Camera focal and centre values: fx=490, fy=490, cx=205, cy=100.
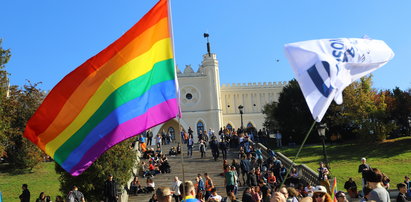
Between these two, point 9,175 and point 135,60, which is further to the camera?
point 9,175

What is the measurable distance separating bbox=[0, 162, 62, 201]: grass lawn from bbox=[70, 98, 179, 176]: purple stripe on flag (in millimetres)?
15743

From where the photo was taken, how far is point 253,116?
65.1 m

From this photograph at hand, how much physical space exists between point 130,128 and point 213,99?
54.8m

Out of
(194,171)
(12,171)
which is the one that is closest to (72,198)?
(194,171)

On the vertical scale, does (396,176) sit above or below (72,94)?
below

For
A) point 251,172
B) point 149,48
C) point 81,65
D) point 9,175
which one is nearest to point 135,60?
point 149,48

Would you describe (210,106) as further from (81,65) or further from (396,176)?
(81,65)

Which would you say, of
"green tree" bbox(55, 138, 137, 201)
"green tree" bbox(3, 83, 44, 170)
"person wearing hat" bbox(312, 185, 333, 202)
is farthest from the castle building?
"person wearing hat" bbox(312, 185, 333, 202)

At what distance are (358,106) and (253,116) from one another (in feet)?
94.4

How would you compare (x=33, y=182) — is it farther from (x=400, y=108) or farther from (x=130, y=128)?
(x=400, y=108)

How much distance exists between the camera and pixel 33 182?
26.2 m

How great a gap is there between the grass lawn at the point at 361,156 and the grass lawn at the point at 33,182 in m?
13.6

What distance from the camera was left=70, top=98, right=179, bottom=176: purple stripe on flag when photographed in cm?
695

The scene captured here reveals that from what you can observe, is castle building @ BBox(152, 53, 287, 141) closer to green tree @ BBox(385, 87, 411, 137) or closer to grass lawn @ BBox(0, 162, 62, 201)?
green tree @ BBox(385, 87, 411, 137)
